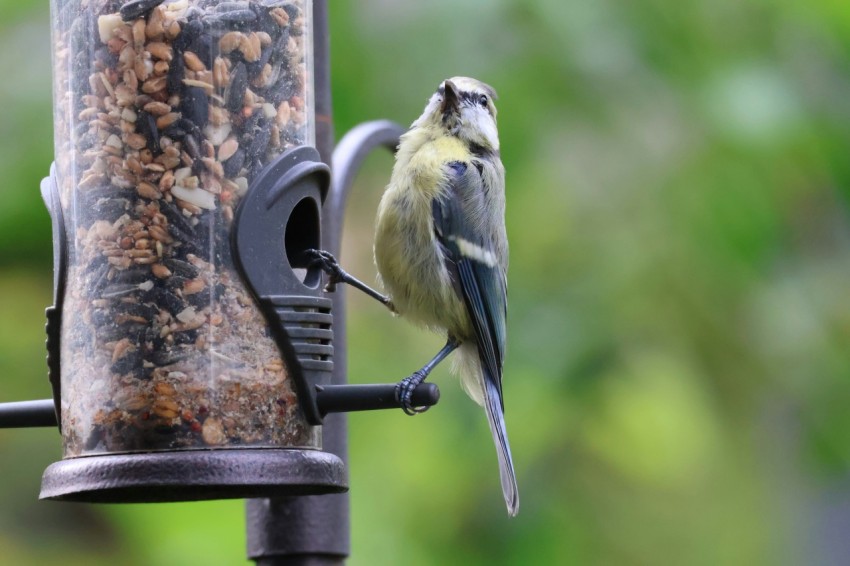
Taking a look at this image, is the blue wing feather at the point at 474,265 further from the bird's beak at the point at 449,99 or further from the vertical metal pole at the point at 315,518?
the vertical metal pole at the point at 315,518

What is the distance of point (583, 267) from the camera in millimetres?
4570

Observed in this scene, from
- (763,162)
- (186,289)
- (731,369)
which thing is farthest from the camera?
(731,369)

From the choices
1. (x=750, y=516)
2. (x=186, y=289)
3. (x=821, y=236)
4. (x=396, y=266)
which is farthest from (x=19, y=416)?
(x=750, y=516)

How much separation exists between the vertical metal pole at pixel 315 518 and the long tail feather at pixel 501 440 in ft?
1.61

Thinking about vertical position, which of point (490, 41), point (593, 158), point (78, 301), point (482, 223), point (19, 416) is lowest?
point (19, 416)

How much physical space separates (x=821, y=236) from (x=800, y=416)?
73 centimetres

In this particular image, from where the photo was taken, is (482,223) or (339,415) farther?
(482,223)

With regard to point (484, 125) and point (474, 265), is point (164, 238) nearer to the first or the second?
point (474, 265)

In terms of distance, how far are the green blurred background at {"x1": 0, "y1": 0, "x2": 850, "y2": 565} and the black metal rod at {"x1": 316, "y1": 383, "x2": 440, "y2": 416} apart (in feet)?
2.66

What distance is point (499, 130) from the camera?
435 centimetres

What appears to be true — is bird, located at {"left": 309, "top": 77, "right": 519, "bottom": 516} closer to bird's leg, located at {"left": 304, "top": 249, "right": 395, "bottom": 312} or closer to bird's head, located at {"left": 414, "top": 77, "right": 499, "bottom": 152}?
bird's head, located at {"left": 414, "top": 77, "right": 499, "bottom": 152}

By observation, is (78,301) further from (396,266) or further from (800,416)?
(800,416)

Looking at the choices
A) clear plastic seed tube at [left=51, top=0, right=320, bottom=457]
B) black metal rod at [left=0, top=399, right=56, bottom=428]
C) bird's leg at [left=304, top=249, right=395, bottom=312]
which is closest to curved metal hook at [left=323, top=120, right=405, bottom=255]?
bird's leg at [left=304, top=249, right=395, bottom=312]

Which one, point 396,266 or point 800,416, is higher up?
point 396,266
